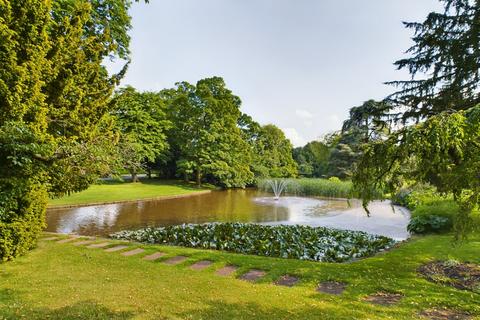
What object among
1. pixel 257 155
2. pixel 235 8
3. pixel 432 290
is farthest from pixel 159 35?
pixel 257 155

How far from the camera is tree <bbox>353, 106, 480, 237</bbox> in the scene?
249 centimetres

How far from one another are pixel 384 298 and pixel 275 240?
4.07 metres

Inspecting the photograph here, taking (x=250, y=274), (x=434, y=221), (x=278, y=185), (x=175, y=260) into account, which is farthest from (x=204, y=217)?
(x=278, y=185)

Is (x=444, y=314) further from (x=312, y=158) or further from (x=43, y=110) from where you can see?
(x=312, y=158)

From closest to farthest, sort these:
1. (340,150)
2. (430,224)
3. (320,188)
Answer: (430,224), (320,188), (340,150)

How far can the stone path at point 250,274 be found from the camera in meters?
3.74

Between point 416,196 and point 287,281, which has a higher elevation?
point 416,196

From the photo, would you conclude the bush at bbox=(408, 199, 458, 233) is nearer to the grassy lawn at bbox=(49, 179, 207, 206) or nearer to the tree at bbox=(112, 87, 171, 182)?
the grassy lawn at bbox=(49, 179, 207, 206)

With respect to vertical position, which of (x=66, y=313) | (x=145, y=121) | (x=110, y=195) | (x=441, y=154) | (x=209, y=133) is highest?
(x=145, y=121)

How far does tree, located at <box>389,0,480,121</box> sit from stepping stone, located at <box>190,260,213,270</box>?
25.0 ft

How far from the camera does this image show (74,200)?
51.6 ft

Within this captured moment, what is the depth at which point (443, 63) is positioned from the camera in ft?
32.3

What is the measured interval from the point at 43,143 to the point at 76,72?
11.0ft

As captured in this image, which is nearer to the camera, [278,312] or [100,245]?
[278,312]
